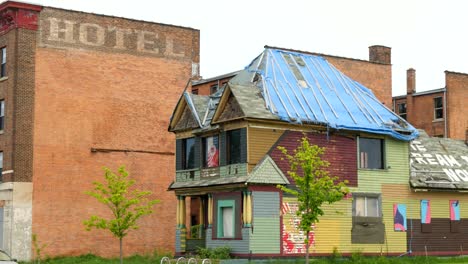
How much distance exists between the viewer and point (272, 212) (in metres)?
37.0

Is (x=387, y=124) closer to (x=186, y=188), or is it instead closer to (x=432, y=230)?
(x=432, y=230)

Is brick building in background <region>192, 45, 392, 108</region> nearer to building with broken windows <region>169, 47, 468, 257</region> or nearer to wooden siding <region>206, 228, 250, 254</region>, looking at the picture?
building with broken windows <region>169, 47, 468, 257</region>

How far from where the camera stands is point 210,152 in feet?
133

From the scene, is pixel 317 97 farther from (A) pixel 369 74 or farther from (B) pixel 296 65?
(A) pixel 369 74

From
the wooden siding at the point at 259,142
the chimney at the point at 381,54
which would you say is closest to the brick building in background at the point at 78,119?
the wooden siding at the point at 259,142

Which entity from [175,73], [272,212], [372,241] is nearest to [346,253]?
[372,241]

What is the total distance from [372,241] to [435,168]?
621 centimetres

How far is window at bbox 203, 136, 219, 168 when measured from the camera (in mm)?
40031

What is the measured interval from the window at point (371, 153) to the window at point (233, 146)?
6.52 metres

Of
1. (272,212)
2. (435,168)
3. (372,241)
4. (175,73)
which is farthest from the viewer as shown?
(175,73)

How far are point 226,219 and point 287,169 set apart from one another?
3639mm

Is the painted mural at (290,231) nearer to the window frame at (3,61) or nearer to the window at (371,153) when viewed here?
the window at (371,153)

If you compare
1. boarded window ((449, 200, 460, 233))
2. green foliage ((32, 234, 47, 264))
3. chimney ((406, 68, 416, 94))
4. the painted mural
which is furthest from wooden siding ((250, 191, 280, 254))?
chimney ((406, 68, 416, 94))

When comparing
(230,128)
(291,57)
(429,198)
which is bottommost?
(429,198)
